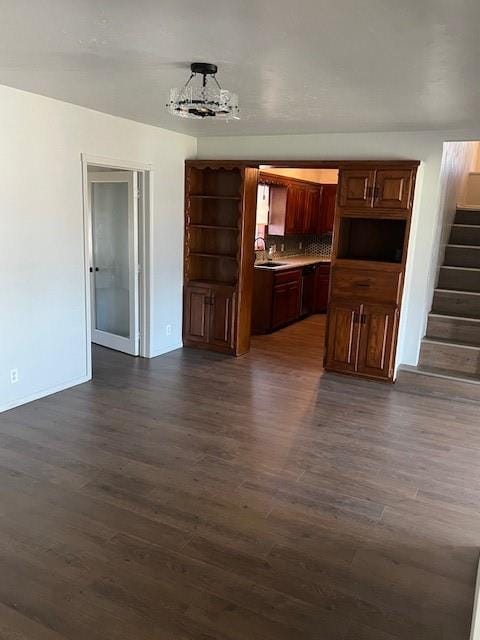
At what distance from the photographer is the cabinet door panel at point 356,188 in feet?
16.3

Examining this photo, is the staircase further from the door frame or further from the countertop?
the door frame

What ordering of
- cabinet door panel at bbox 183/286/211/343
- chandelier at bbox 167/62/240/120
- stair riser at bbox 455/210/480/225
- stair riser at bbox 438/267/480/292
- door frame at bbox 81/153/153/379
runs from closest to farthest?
chandelier at bbox 167/62/240/120 < door frame at bbox 81/153/153/379 < stair riser at bbox 438/267/480/292 < cabinet door panel at bbox 183/286/211/343 < stair riser at bbox 455/210/480/225

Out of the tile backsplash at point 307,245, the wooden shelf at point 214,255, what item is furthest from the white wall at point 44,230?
the tile backsplash at point 307,245

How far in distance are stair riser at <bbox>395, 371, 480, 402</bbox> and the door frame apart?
2.80 m

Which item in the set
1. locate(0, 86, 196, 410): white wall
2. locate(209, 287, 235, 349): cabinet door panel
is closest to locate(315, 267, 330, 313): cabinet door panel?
locate(209, 287, 235, 349): cabinet door panel

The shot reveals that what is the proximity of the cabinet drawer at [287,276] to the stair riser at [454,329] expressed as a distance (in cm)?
224

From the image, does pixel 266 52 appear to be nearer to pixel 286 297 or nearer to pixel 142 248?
pixel 142 248

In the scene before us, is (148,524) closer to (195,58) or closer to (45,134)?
(195,58)

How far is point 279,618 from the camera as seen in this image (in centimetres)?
217

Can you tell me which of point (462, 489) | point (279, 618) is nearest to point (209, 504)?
point (279, 618)

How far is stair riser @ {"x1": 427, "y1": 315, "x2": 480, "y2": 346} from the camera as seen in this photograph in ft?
18.1

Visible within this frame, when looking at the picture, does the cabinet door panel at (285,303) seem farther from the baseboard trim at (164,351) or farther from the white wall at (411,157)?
the white wall at (411,157)

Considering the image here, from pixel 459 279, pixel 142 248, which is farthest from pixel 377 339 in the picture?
pixel 142 248

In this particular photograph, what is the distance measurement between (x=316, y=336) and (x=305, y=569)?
4.88 m
